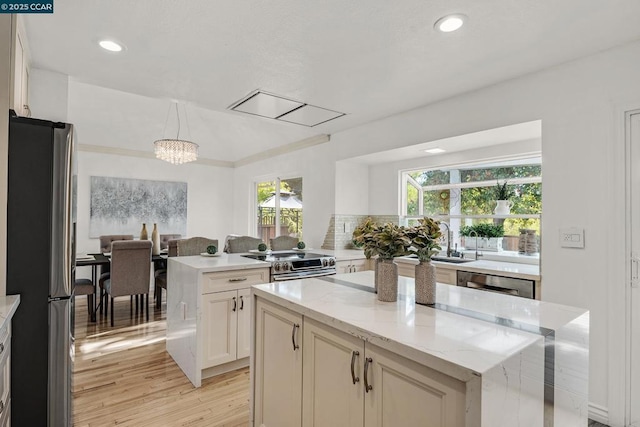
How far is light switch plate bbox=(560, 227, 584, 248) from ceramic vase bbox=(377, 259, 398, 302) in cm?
161

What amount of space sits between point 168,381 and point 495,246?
3.23m

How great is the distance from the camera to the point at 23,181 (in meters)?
1.75

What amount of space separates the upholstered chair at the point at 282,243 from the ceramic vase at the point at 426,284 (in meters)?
2.90

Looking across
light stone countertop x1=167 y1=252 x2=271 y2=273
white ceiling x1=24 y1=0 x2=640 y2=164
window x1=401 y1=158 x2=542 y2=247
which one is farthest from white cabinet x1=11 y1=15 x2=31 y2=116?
window x1=401 y1=158 x2=542 y2=247

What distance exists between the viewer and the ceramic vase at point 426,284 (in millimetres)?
1564

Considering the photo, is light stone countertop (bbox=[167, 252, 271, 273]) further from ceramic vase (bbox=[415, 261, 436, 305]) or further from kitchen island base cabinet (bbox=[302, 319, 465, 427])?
ceramic vase (bbox=[415, 261, 436, 305])

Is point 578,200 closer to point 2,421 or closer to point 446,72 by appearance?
point 446,72

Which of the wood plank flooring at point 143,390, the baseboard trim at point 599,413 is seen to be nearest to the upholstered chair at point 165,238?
the wood plank flooring at point 143,390

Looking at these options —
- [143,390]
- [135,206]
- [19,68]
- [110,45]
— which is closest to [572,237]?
[143,390]

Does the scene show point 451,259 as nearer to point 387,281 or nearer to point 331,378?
point 387,281

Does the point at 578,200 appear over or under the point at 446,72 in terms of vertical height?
under

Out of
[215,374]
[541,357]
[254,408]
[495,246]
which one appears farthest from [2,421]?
[495,246]

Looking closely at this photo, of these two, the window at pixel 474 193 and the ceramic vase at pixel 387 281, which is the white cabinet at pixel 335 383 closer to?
the ceramic vase at pixel 387 281

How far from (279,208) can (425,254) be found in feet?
14.6
